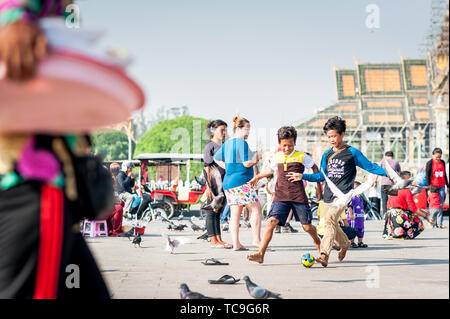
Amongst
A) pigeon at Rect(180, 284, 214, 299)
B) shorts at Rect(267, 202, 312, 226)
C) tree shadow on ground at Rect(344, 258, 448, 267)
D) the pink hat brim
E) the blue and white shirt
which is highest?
the pink hat brim

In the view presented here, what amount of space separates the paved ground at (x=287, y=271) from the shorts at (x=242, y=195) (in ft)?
2.17

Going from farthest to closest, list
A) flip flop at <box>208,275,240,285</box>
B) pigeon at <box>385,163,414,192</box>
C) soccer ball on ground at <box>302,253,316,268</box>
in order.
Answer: pigeon at <box>385,163,414,192</box>, soccer ball on ground at <box>302,253,316,268</box>, flip flop at <box>208,275,240,285</box>

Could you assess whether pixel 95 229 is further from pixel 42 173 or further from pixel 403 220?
pixel 42 173

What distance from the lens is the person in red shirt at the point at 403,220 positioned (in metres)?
11.4

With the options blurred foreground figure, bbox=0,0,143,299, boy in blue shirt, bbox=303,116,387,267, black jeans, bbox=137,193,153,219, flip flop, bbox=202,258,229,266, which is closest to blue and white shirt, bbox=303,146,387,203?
boy in blue shirt, bbox=303,116,387,267

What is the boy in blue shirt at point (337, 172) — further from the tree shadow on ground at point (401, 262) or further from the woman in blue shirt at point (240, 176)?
the woman in blue shirt at point (240, 176)

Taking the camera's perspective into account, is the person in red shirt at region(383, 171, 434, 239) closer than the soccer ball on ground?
No

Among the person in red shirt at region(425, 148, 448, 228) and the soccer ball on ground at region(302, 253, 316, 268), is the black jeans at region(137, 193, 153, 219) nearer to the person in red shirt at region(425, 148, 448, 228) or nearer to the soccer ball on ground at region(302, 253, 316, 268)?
the person in red shirt at region(425, 148, 448, 228)

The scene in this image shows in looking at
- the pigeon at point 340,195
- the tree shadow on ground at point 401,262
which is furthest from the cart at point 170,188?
the pigeon at point 340,195

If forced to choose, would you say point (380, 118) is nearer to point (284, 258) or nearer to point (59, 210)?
point (284, 258)

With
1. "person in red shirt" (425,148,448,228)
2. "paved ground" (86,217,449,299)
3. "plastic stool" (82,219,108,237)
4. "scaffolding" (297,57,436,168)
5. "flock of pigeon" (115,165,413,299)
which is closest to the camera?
"flock of pigeon" (115,165,413,299)

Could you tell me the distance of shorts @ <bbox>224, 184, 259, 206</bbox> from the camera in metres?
8.62

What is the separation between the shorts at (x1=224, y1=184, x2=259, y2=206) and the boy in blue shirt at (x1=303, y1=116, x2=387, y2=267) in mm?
1269

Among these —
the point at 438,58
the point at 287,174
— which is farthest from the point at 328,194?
the point at 438,58
